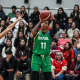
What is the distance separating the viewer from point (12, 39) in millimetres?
11070

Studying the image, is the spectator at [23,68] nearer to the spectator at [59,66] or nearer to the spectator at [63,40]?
the spectator at [59,66]

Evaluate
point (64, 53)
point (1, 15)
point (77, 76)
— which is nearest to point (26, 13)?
point (1, 15)

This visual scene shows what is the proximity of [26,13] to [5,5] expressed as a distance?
2.22 meters

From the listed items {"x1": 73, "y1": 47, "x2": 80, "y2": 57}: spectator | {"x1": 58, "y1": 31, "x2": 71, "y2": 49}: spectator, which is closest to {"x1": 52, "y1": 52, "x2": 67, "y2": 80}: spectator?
{"x1": 73, "y1": 47, "x2": 80, "y2": 57}: spectator

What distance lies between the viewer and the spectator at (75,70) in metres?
8.44

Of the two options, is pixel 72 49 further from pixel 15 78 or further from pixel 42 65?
pixel 42 65

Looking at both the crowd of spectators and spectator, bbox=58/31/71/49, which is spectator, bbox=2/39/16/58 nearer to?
the crowd of spectators

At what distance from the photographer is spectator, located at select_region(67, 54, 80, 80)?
8441mm

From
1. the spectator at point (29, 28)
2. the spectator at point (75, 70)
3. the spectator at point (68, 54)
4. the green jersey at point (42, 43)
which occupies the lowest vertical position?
the spectator at point (75, 70)

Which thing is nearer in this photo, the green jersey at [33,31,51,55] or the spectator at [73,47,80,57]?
the green jersey at [33,31,51,55]

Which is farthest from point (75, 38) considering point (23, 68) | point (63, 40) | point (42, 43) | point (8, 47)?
point (42, 43)

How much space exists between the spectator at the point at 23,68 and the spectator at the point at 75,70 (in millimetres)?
1494

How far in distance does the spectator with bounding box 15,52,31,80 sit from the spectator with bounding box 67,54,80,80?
1494 mm

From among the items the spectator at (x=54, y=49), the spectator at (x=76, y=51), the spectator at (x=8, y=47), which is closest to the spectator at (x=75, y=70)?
the spectator at (x=76, y=51)
